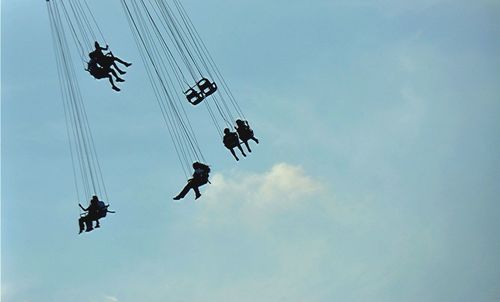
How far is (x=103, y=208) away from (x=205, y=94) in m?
5.82

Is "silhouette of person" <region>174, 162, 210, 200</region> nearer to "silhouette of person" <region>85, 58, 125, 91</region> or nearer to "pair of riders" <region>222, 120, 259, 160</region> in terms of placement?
"pair of riders" <region>222, 120, 259, 160</region>

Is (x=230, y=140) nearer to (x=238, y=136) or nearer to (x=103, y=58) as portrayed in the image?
(x=238, y=136)

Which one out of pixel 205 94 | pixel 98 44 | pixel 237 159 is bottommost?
pixel 237 159

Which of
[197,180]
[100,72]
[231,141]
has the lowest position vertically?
[197,180]

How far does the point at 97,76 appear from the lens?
1143 inches

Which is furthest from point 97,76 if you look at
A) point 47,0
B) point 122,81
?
point 47,0

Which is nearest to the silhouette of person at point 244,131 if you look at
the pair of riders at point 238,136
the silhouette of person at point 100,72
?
the pair of riders at point 238,136

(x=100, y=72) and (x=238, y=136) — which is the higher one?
(x=100, y=72)

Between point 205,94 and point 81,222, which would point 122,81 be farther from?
point 81,222

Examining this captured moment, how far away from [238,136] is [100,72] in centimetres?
572

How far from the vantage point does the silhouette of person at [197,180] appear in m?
29.5

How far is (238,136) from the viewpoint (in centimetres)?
3000

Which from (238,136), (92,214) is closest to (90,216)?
(92,214)

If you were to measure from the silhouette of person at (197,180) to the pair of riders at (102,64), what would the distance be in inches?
165
